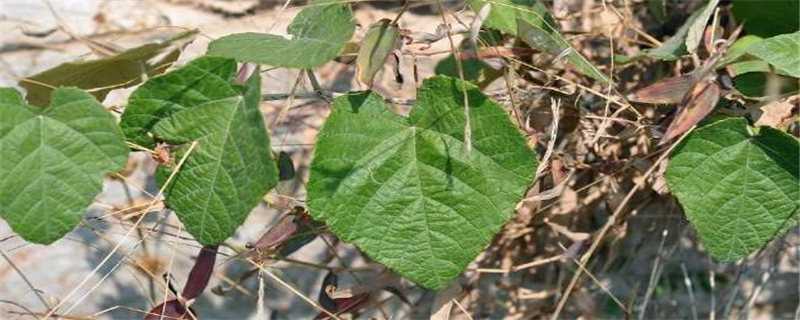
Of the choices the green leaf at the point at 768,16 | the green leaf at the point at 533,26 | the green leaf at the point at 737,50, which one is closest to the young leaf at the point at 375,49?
the green leaf at the point at 533,26

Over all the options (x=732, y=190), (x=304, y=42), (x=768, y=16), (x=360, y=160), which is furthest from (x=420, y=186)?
(x=768, y=16)

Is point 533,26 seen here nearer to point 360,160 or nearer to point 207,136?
point 360,160

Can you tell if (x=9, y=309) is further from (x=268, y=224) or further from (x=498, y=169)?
(x=498, y=169)

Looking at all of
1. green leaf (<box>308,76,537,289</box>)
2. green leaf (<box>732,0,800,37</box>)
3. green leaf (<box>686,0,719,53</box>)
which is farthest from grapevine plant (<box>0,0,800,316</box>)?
green leaf (<box>732,0,800,37</box>)

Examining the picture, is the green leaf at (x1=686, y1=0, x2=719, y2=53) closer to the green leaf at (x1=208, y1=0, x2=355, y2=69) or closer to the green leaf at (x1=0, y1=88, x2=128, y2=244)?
the green leaf at (x1=208, y1=0, x2=355, y2=69)

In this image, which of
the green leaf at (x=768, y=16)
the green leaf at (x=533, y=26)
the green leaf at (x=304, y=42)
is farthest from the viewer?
the green leaf at (x=768, y=16)

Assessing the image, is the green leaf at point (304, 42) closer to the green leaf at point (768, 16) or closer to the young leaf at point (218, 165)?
the young leaf at point (218, 165)

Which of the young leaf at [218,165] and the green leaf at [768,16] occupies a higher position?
the green leaf at [768,16]
